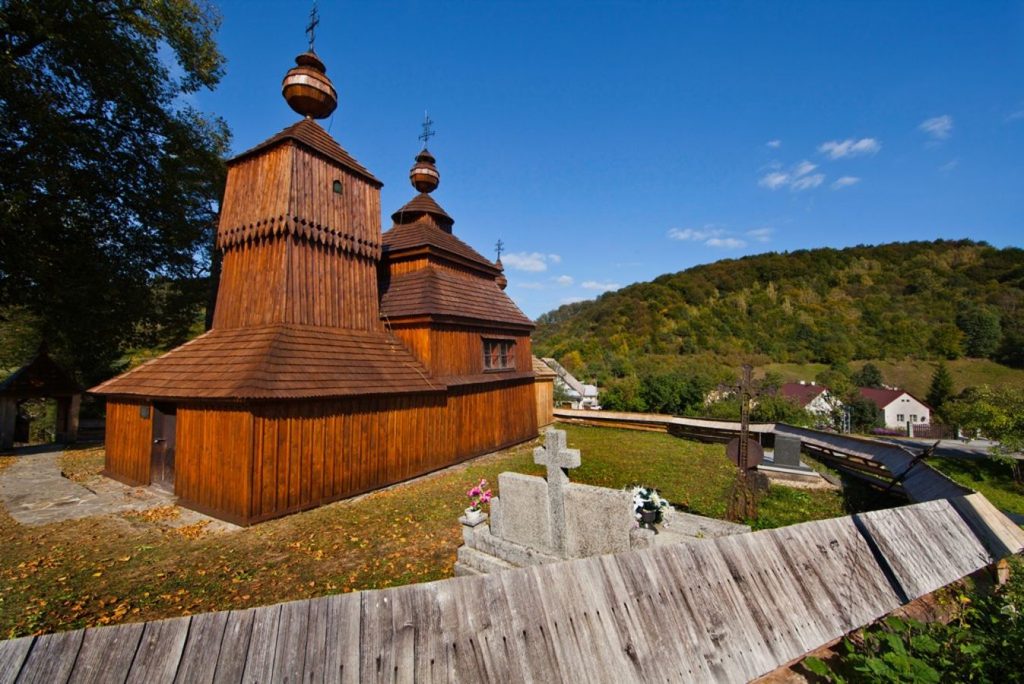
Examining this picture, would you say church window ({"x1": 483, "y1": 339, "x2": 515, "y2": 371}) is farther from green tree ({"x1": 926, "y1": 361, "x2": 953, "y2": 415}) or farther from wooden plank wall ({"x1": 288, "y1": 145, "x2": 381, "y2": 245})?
green tree ({"x1": 926, "y1": 361, "x2": 953, "y2": 415})

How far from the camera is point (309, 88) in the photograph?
12367mm

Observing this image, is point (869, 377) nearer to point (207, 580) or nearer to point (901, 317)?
point (901, 317)

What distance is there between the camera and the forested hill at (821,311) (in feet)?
167

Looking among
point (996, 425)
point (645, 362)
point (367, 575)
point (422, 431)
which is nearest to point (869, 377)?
point (645, 362)

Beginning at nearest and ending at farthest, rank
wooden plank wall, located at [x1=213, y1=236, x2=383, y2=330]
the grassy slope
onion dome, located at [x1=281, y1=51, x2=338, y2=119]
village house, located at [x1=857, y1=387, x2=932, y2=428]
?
wooden plank wall, located at [x1=213, y1=236, x2=383, y2=330]
onion dome, located at [x1=281, y1=51, x2=338, y2=119]
village house, located at [x1=857, y1=387, x2=932, y2=428]
the grassy slope

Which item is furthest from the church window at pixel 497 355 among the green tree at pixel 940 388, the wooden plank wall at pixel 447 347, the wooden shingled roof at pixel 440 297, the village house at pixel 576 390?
the green tree at pixel 940 388

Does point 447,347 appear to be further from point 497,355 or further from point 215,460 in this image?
point 215,460

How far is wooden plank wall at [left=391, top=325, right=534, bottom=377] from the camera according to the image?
43.2ft

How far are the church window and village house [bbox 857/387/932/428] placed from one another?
42676mm

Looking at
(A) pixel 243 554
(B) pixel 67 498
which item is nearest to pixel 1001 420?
(A) pixel 243 554

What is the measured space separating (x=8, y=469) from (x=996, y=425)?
30.4 meters

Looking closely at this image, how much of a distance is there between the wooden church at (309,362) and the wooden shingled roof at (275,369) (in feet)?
0.14

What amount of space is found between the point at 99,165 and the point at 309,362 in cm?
1435

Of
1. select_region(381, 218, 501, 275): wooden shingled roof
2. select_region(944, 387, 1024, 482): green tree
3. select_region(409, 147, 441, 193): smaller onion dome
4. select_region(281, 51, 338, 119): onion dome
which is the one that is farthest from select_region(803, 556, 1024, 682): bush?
select_region(409, 147, 441, 193): smaller onion dome
